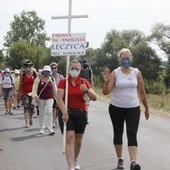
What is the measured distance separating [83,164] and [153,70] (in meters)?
55.8

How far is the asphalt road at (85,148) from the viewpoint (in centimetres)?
729

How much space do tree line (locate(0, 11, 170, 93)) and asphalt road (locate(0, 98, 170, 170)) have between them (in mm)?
27767

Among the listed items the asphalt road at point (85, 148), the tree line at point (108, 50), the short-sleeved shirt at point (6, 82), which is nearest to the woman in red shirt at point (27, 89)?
the asphalt road at point (85, 148)

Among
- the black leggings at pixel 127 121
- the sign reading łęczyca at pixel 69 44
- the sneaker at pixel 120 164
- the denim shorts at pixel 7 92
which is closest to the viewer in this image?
the black leggings at pixel 127 121

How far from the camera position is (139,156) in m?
7.96

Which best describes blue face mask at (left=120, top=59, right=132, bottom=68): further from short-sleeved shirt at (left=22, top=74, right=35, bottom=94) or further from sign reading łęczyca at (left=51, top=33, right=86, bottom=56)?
short-sleeved shirt at (left=22, top=74, right=35, bottom=94)

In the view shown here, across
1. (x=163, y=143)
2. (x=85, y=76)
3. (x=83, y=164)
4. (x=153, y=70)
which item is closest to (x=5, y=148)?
(x=83, y=164)

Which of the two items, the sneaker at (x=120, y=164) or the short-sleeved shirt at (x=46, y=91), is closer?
the sneaker at (x=120, y=164)

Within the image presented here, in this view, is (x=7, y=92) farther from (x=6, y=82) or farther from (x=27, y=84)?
(x=27, y=84)

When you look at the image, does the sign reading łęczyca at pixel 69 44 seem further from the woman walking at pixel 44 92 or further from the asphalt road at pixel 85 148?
the woman walking at pixel 44 92

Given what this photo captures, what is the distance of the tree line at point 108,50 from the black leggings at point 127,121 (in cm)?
3189

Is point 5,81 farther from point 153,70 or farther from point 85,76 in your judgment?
point 153,70

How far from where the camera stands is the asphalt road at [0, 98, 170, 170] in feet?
23.9

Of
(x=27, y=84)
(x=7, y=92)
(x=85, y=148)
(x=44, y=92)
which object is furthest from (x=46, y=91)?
(x=7, y=92)
